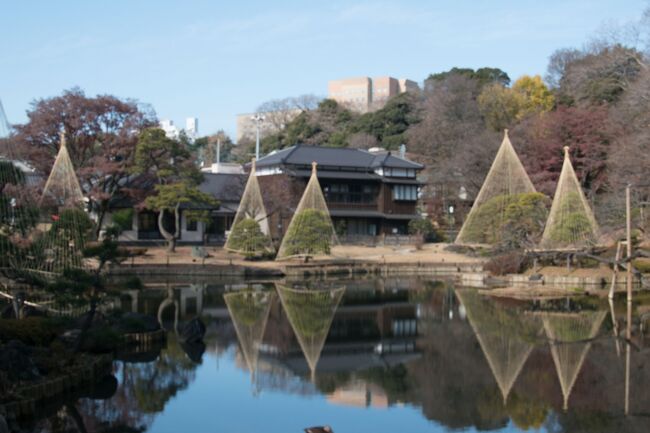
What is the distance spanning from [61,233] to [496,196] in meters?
21.6

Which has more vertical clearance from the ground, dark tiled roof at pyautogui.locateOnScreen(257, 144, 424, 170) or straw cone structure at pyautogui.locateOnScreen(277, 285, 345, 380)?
dark tiled roof at pyautogui.locateOnScreen(257, 144, 424, 170)

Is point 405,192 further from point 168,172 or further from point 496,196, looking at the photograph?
point 168,172

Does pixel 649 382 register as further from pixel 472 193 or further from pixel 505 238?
pixel 472 193

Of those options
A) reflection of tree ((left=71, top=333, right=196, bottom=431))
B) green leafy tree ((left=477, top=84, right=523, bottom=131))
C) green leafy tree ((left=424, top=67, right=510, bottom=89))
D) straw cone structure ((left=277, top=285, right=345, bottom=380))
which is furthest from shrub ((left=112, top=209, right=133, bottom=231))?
green leafy tree ((left=424, top=67, right=510, bottom=89))

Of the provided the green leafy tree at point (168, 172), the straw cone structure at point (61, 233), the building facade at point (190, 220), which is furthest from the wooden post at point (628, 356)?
the building facade at point (190, 220)

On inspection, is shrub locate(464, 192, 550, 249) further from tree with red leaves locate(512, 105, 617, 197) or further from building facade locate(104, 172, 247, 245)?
building facade locate(104, 172, 247, 245)

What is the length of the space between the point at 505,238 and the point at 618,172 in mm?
6993

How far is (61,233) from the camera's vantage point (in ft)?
73.0

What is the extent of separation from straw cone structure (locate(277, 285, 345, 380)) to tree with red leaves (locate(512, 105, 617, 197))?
19318mm

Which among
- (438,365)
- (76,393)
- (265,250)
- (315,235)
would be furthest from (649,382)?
(265,250)

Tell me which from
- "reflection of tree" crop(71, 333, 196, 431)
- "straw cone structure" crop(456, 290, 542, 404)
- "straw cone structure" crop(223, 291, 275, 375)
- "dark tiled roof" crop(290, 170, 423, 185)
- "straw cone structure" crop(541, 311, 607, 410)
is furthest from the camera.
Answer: "dark tiled roof" crop(290, 170, 423, 185)

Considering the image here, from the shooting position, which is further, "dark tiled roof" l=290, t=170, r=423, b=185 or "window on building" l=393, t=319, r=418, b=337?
"dark tiled roof" l=290, t=170, r=423, b=185

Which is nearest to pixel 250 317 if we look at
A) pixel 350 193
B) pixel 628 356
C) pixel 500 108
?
pixel 628 356

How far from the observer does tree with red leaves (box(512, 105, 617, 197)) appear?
139 ft
